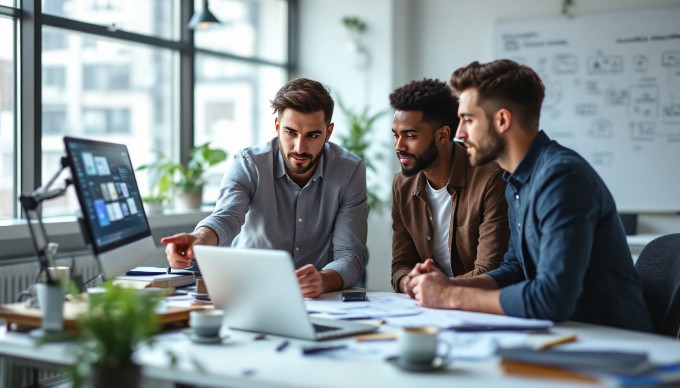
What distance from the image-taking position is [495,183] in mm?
2812

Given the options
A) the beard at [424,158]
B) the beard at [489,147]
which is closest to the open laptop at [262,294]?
the beard at [489,147]

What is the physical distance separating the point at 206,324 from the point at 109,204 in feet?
1.85

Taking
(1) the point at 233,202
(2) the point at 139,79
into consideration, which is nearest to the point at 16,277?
(1) the point at 233,202

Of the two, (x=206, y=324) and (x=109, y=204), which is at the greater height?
(x=109, y=204)

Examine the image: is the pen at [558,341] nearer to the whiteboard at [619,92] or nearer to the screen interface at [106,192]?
the screen interface at [106,192]

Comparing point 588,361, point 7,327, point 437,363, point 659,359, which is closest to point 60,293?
point 7,327

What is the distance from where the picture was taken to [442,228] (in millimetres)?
2914

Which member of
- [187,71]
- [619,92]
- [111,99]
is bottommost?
[111,99]

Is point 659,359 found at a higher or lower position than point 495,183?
lower

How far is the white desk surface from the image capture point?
146cm

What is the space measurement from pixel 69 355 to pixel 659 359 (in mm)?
1175

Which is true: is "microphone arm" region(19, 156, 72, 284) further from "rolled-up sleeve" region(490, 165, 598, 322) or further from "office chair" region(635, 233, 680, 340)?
"office chair" region(635, 233, 680, 340)

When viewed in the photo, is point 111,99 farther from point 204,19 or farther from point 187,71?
point 204,19

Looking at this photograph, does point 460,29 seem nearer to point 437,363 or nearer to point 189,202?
point 189,202
